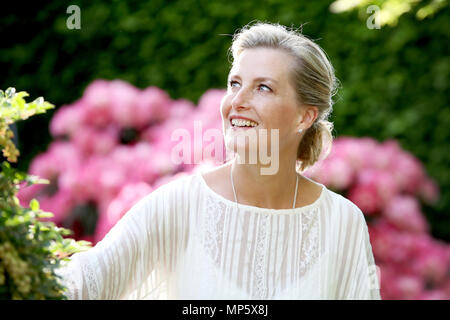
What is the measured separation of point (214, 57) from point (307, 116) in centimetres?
181

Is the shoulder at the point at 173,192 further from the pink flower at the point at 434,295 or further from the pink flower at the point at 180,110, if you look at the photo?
the pink flower at the point at 434,295

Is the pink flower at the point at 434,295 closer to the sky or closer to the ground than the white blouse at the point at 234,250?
closer to the ground

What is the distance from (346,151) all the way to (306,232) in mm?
1136

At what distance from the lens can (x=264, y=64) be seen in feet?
6.93

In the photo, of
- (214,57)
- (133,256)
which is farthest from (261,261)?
(214,57)

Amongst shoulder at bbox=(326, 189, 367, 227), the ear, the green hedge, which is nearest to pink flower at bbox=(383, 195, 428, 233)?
the green hedge

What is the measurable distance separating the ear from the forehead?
0.17 metres

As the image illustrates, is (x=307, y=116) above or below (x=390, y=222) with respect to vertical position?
above

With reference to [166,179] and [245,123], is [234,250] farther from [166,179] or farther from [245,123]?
[166,179]

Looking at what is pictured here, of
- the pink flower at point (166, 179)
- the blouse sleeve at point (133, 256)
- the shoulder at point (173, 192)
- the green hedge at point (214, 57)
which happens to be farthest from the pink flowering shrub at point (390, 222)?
the blouse sleeve at point (133, 256)

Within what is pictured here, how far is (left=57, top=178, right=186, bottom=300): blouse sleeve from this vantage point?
1.84m

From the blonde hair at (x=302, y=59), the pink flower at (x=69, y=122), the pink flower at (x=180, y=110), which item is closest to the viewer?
the blonde hair at (x=302, y=59)

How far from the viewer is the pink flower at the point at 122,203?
2949 mm
